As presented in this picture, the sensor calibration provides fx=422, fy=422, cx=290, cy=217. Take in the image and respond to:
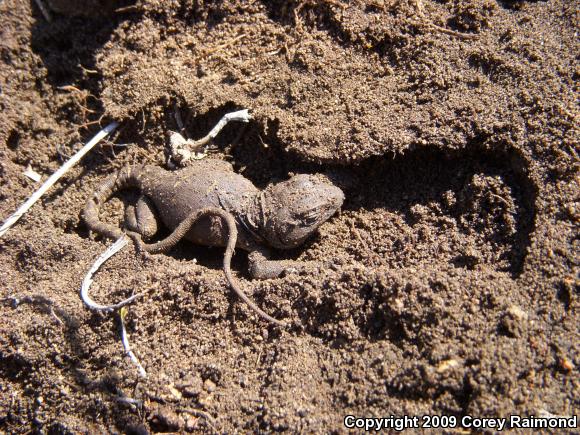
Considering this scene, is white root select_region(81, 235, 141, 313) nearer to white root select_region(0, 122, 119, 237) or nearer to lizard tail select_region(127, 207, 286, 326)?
lizard tail select_region(127, 207, 286, 326)

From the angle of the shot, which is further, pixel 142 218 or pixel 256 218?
pixel 142 218

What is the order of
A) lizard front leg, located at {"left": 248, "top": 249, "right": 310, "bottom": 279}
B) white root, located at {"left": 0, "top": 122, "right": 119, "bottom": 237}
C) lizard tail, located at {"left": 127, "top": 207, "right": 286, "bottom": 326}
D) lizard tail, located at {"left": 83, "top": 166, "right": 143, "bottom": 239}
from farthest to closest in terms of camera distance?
lizard tail, located at {"left": 83, "top": 166, "right": 143, "bottom": 239} → white root, located at {"left": 0, "top": 122, "right": 119, "bottom": 237} → lizard tail, located at {"left": 127, "top": 207, "right": 286, "bottom": 326} → lizard front leg, located at {"left": 248, "top": 249, "right": 310, "bottom": 279}

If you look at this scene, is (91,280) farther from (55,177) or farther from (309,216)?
(309,216)

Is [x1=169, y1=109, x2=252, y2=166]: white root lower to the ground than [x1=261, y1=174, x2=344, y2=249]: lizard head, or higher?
higher

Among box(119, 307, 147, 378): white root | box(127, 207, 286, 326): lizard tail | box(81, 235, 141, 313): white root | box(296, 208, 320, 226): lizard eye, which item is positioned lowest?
box(119, 307, 147, 378): white root

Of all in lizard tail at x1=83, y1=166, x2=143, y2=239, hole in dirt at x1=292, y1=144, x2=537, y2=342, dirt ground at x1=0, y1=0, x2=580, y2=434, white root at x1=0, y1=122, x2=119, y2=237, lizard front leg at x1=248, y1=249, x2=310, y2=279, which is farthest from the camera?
lizard tail at x1=83, y1=166, x2=143, y2=239

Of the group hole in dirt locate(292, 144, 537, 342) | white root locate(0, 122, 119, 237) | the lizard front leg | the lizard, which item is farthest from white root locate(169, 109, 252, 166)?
hole in dirt locate(292, 144, 537, 342)

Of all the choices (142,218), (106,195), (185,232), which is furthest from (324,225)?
(106,195)
